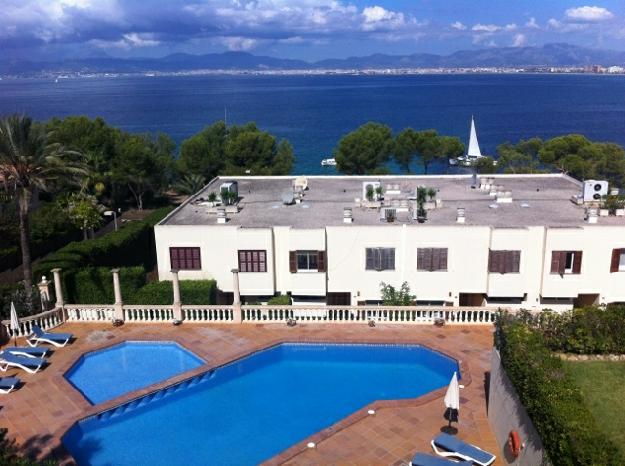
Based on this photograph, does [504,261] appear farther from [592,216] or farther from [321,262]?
[321,262]

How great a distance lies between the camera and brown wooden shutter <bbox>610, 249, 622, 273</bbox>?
87.1 ft

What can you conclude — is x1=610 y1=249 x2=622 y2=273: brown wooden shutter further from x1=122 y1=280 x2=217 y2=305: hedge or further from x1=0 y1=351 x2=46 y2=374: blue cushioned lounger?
x1=0 y1=351 x2=46 y2=374: blue cushioned lounger

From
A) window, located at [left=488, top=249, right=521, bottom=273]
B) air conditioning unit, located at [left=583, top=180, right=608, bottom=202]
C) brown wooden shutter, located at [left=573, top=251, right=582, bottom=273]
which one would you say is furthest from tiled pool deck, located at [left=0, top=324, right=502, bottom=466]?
air conditioning unit, located at [left=583, top=180, right=608, bottom=202]

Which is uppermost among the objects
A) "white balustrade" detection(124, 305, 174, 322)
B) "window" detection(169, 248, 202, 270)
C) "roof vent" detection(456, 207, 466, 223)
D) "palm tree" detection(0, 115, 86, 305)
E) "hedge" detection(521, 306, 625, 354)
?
"palm tree" detection(0, 115, 86, 305)

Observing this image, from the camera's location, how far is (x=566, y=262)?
26.7m

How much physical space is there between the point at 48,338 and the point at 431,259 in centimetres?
1724

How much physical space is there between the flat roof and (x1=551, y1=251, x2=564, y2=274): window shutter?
1.84m

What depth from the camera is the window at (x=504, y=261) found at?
87.6 feet

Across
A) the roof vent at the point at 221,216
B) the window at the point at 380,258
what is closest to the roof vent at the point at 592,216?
the window at the point at 380,258

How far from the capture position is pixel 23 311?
2552 cm

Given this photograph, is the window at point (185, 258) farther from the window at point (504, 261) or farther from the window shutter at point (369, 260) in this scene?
the window at point (504, 261)

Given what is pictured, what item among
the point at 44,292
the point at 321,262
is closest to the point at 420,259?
the point at 321,262

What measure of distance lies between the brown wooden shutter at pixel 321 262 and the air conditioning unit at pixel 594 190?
15535 mm

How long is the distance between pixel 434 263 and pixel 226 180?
64.2 ft
